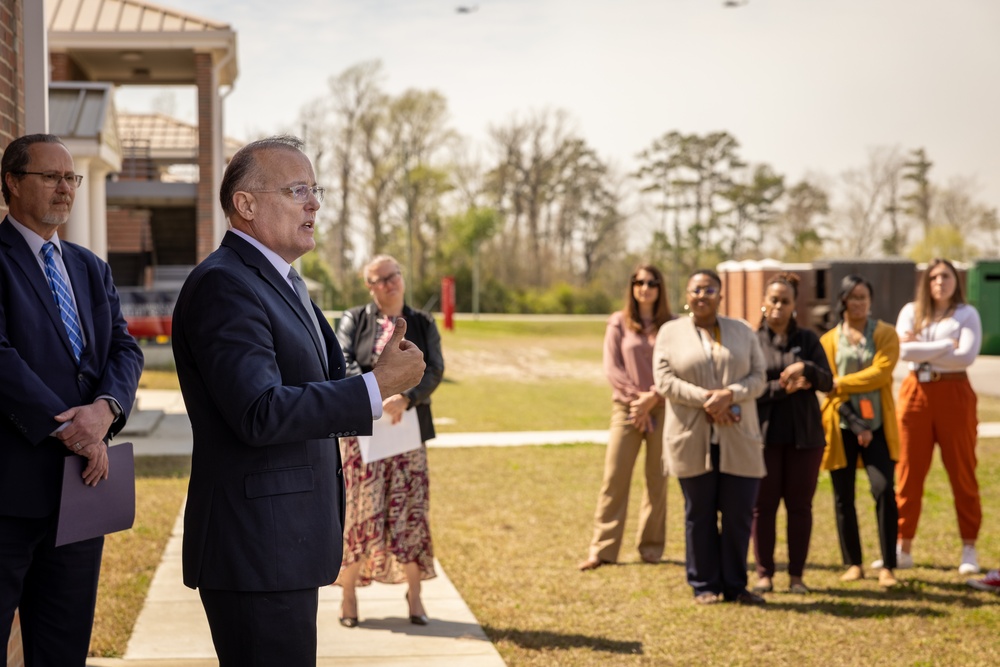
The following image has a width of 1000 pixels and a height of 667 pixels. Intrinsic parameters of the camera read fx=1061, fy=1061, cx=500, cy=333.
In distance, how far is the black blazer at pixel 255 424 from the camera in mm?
2617

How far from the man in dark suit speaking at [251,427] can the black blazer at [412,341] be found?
3072 millimetres

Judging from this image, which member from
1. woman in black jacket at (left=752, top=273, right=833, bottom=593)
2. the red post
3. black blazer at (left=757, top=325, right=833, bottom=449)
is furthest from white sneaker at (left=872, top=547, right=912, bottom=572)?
the red post

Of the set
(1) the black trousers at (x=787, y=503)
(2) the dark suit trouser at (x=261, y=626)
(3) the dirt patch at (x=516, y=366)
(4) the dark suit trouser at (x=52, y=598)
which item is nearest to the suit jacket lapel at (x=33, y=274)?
(4) the dark suit trouser at (x=52, y=598)

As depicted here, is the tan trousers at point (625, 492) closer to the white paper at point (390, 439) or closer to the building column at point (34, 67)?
the white paper at point (390, 439)

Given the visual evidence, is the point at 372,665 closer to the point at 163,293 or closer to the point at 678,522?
the point at 678,522

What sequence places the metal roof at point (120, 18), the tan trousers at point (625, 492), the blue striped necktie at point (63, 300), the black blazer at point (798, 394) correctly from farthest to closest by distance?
the metal roof at point (120, 18) < the tan trousers at point (625, 492) < the black blazer at point (798, 394) < the blue striped necktie at point (63, 300)

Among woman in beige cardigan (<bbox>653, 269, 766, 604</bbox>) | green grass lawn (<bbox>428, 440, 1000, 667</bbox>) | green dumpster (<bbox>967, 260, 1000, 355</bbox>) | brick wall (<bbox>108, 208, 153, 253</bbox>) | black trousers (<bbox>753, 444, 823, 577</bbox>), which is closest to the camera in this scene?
green grass lawn (<bbox>428, 440, 1000, 667</bbox>)

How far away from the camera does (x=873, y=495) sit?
7117mm

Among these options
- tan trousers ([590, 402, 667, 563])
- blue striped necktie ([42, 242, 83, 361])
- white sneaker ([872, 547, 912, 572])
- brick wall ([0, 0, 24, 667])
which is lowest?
white sneaker ([872, 547, 912, 572])

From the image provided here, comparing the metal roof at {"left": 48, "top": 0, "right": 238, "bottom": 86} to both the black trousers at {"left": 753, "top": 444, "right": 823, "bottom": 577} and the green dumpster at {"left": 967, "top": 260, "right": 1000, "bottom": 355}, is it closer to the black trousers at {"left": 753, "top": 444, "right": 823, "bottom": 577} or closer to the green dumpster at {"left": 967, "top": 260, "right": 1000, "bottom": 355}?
the black trousers at {"left": 753, "top": 444, "right": 823, "bottom": 577}

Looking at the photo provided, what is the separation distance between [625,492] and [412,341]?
2397mm

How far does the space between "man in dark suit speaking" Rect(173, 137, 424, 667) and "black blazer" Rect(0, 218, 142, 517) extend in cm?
73

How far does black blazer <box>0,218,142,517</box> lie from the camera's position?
3.23 m

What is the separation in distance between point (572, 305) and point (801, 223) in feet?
63.0
